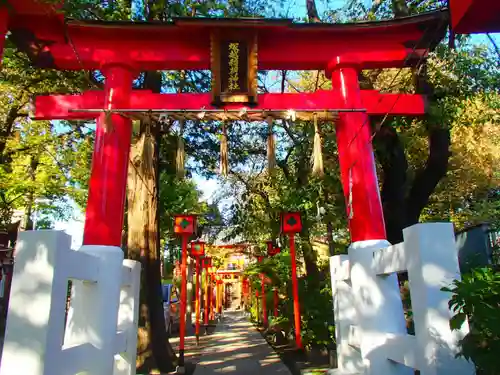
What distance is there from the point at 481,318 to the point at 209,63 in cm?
463

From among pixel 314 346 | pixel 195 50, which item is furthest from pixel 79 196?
pixel 195 50

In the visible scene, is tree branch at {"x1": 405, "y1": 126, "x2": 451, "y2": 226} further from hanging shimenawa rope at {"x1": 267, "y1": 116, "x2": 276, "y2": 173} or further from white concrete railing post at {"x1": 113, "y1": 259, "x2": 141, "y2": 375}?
white concrete railing post at {"x1": 113, "y1": 259, "x2": 141, "y2": 375}

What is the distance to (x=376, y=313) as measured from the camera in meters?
4.79

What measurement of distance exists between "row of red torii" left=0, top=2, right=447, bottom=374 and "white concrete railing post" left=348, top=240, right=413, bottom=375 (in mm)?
458

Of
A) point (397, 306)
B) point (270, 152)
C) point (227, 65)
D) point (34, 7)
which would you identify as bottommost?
point (397, 306)

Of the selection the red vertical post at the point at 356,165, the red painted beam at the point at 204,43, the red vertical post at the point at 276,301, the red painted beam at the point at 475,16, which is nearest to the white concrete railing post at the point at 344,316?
the red vertical post at the point at 356,165

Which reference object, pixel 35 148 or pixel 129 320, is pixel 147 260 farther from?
pixel 35 148

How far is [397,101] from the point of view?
581cm

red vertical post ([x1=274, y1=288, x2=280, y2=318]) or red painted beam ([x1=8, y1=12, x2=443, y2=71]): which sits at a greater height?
red painted beam ([x1=8, y1=12, x2=443, y2=71])

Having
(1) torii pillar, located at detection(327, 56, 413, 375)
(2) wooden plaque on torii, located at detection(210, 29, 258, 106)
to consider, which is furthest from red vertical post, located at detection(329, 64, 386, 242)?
(2) wooden plaque on torii, located at detection(210, 29, 258, 106)

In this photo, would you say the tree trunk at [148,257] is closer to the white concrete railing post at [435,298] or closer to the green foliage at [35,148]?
the green foliage at [35,148]

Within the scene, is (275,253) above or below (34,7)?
below

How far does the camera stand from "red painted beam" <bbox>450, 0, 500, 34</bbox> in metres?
3.64

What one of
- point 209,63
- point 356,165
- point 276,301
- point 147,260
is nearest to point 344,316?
point 356,165
